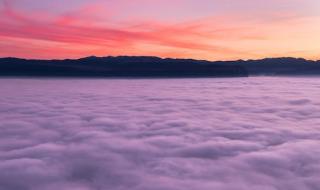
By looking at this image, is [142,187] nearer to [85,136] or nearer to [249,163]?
[249,163]

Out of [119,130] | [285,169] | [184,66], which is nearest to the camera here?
[285,169]

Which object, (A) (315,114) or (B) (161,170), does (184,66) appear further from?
(B) (161,170)

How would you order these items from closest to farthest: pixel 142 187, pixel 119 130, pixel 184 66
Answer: pixel 142 187, pixel 119 130, pixel 184 66

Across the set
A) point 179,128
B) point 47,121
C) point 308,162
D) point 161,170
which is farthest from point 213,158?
point 47,121

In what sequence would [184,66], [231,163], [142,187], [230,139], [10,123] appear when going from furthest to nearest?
[184,66] → [10,123] → [230,139] → [231,163] → [142,187]

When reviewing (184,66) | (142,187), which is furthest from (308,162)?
(184,66)

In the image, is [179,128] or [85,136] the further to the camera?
[179,128]

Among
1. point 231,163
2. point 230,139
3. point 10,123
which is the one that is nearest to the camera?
point 231,163

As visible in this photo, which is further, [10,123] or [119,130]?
[10,123]
